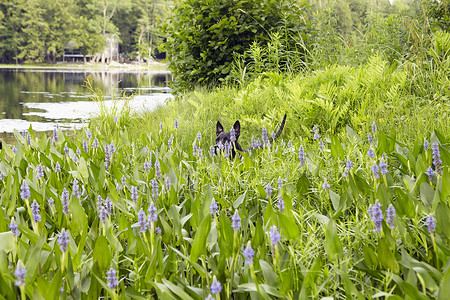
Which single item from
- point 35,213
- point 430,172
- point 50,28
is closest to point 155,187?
point 35,213

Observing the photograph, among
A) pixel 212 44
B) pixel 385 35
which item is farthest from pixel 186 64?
pixel 385 35

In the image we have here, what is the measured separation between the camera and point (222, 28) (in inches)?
252

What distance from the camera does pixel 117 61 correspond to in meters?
70.2

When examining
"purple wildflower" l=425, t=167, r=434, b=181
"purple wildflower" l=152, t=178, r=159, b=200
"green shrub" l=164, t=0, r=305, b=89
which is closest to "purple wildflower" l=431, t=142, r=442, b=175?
"purple wildflower" l=425, t=167, r=434, b=181

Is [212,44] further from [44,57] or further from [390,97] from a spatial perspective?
[44,57]

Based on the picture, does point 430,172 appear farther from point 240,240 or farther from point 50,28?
point 50,28

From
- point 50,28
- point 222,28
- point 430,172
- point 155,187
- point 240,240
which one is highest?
point 50,28

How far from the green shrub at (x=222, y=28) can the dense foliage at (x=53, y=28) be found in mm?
45471

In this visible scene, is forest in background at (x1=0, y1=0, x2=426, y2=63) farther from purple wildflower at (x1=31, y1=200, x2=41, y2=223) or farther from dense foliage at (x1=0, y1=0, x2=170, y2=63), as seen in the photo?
purple wildflower at (x1=31, y1=200, x2=41, y2=223)

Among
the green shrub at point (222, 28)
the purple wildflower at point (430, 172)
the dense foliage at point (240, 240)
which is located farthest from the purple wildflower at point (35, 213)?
the green shrub at point (222, 28)

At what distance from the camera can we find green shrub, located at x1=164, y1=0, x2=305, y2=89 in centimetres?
650

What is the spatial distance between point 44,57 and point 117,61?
1351 cm

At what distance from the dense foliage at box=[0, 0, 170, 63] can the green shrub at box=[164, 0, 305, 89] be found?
149 ft

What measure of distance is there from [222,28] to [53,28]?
60.8m
